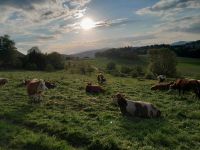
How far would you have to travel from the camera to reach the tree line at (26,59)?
82.2 m

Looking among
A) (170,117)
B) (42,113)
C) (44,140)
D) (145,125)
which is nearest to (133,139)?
(145,125)

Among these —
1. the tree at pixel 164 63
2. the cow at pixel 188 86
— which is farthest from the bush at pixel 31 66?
the cow at pixel 188 86

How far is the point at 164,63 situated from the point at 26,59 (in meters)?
36.1

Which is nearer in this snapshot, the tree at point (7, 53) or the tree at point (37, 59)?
the tree at point (7, 53)

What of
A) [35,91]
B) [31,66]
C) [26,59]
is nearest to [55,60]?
[26,59]

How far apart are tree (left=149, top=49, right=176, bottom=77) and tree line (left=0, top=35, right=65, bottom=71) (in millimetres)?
26571

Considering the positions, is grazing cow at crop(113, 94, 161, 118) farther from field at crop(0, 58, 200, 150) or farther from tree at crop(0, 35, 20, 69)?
tree at crop(0, 35, 20, 69)

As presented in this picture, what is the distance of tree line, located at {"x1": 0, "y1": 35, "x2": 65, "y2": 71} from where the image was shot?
8219cm

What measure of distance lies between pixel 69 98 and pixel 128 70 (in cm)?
5444

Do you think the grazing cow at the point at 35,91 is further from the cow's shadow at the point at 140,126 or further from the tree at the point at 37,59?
the tree at the point at 37,59

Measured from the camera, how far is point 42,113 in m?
16.6

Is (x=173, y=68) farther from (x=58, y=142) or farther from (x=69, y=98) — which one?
Answer: (x=58, y=142)

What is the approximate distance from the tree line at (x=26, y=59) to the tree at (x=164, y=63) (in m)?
26.6

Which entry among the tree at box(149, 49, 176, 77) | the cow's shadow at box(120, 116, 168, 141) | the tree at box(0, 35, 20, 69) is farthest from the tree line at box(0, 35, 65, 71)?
the cow's shadow at box(120, 116, 168, 141)
